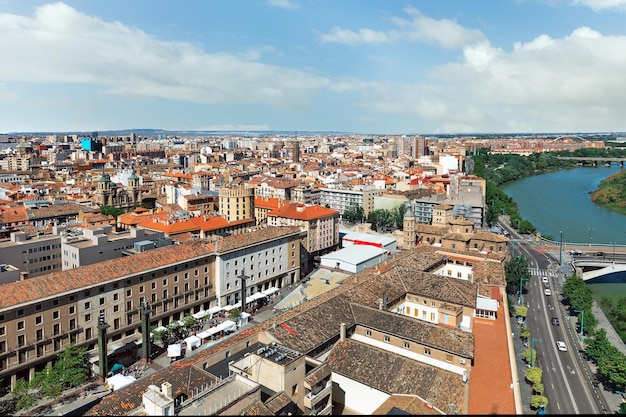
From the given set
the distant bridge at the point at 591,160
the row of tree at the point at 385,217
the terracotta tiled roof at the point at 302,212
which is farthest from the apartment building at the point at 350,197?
the distant bridge at the point at 591,160

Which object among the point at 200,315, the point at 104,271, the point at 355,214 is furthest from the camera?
the point at 355,214

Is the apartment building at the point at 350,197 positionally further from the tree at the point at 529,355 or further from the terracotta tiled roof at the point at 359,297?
the tree at the point at 529,355

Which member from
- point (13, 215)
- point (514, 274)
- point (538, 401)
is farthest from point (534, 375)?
point (13, 215)

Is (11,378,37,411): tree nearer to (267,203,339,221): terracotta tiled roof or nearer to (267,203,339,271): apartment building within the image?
(267,203,339,271): apartment building

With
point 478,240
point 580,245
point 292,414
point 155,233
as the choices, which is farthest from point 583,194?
point 292,414

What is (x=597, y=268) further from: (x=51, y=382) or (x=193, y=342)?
(x=51, y=382)

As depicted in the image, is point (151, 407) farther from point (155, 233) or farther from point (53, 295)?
point (155, 233)

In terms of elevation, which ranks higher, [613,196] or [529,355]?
[613,196]
